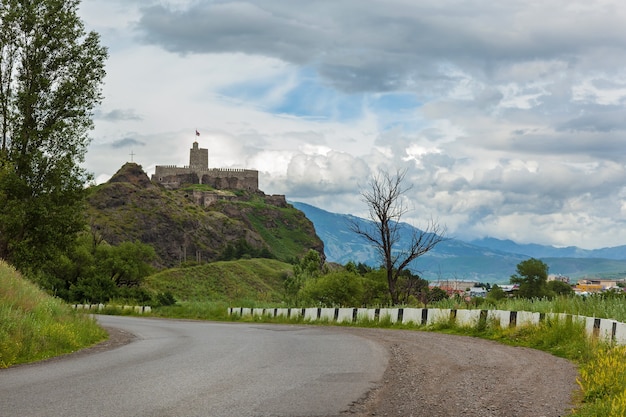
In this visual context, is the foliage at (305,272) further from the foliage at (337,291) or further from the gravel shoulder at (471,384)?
the gravel shoulder at (471,384)

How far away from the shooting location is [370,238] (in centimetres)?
3219

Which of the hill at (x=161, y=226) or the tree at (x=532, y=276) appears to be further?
the hill at (x=161, y=226)

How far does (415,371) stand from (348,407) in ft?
11.0

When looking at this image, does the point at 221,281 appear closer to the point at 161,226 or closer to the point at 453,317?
the point at 161,226

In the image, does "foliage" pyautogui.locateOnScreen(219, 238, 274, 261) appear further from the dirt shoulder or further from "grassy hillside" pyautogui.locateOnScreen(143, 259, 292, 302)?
the dirt shoulder

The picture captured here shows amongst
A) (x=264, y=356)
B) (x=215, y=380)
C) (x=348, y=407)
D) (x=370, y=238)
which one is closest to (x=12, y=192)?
(x=370, y=238)

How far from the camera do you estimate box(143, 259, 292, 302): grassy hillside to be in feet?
361

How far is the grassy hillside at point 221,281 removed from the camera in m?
110

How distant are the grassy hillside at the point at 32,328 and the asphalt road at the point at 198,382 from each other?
84cm

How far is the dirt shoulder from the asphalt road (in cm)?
44

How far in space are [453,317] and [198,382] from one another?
1370 cm

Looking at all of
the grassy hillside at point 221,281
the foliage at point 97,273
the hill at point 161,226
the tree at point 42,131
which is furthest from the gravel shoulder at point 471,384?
the hill at point 161,226

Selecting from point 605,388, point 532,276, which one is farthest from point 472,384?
point 532,276

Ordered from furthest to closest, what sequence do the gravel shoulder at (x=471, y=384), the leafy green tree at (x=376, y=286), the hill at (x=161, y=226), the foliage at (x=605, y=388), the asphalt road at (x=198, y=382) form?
the hill at (x=161, y=226) → the leafy green tree at (x=376, y=286) → the gravel shoulder at (x=471, y=384) → the asphalt road at (x=198, y=382) → the foliage at (x=605, y=388)
